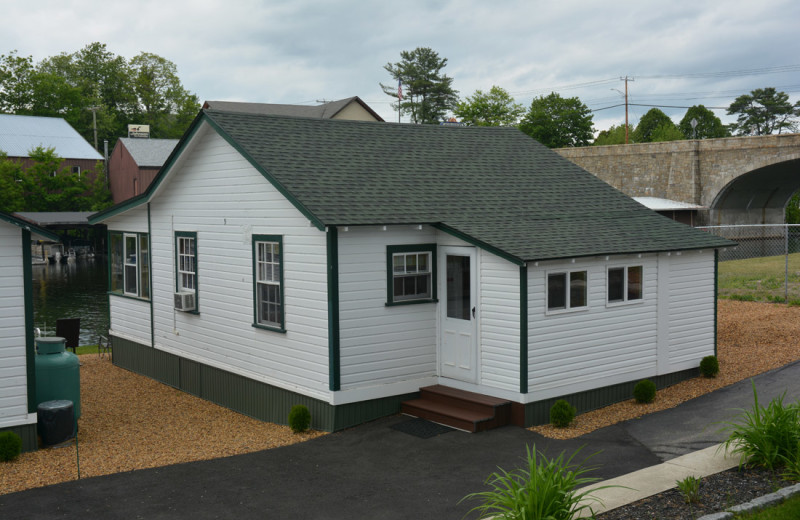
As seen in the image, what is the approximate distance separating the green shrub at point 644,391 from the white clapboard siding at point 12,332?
9503 mm

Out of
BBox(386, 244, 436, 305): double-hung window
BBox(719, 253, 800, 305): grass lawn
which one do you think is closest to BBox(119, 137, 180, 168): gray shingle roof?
BBox(719, 253, 800, 305): grass lawn

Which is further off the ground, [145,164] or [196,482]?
[145,164]

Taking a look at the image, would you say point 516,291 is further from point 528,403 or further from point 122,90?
point 122,90

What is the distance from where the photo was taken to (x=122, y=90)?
8906 cm

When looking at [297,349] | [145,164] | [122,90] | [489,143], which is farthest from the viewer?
[122,90]

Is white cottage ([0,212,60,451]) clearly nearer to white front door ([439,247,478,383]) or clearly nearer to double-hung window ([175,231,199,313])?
double-hung window ([175,231,199,313])

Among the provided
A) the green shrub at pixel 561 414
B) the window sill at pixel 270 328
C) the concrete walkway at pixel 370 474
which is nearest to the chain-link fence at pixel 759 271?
the green shrub at pixel 561 414

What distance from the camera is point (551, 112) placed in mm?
81875

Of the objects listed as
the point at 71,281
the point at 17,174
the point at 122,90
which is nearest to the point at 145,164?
the point at 17,174

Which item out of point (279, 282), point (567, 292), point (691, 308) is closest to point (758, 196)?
point (691, 308)

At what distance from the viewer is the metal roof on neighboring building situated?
65.3m

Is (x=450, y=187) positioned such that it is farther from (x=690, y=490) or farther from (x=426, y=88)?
(x=426, y=88)

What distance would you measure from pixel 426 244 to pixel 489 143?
5346 mm

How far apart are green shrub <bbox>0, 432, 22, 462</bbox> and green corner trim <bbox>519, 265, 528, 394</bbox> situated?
7.22 m
